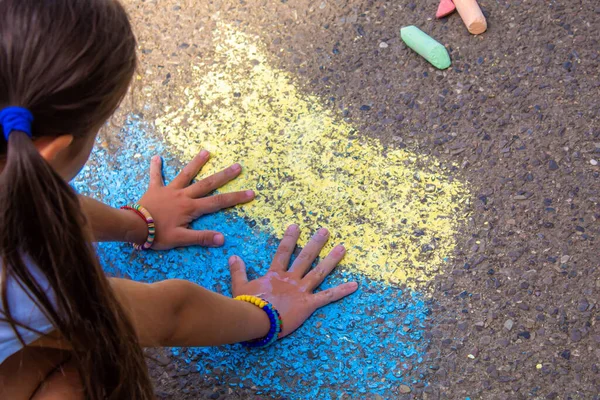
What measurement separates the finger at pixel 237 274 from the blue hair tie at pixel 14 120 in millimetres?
814

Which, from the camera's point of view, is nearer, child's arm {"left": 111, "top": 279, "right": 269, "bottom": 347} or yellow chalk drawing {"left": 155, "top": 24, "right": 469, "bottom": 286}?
child's arm {"left": 111, "top": 279, "right": 269, "bottom": 347}

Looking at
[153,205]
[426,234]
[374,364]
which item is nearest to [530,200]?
[426,234]

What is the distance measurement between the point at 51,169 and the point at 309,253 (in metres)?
0.85

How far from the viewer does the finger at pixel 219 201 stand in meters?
1.78

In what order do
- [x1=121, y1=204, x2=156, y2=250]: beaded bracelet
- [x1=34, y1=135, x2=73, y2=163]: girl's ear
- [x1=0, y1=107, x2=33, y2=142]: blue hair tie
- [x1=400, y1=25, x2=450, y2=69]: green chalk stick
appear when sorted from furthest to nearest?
[x1=400, y1=25, x2=450, y2=69]: green chalk stick < [x1=121, y1=204, x2=156, y2=250]: beaded bracelet < [x1=34, y1=135, x2=73, y2=163]: girl's ear < [x1=0, y1=107, x2=33, y2=142]: blue hair tie

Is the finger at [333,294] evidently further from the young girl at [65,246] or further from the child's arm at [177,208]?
the child's arm at [177,208]

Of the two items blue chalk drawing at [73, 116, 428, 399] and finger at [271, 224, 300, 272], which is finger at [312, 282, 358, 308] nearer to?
blue chalk drawing at [73, 116, 428, 399]

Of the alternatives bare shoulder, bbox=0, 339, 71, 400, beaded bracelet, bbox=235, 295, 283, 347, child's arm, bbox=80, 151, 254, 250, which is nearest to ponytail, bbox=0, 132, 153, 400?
bare shoulder, bbox=0, 339, 71, 400

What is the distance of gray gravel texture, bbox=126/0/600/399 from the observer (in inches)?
59.3

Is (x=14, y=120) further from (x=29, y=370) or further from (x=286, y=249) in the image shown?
(x=286, y=249)

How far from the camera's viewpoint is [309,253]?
5.54 ft

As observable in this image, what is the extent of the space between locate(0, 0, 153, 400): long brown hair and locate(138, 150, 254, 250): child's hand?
560mm

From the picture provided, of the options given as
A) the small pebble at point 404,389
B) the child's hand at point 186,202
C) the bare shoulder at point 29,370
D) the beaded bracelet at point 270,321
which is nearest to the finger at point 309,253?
the beaded bracelet at point 270,321

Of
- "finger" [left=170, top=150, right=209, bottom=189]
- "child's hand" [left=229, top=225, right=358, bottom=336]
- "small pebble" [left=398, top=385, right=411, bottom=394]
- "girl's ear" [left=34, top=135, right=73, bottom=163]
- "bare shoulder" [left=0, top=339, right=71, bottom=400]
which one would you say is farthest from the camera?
"finger" [left=170, top=150, right=209, bottom=189]
